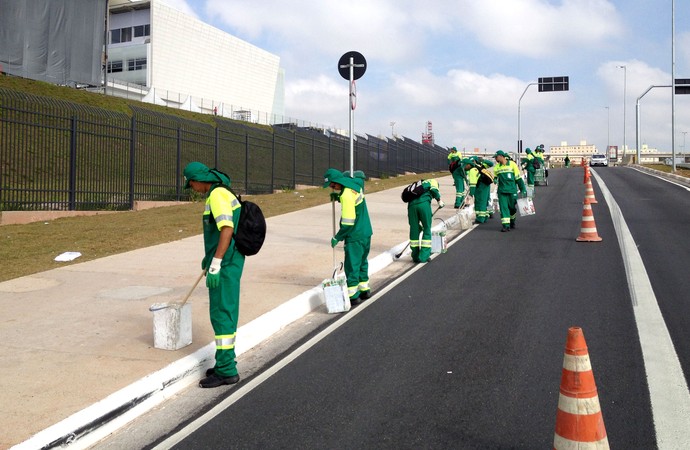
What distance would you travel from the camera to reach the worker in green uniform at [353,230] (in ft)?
25.6

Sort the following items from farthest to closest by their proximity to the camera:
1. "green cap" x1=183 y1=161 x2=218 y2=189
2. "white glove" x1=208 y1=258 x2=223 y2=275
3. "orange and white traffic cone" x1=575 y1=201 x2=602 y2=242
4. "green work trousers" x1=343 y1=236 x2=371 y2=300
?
"orange and white traffic cone" x1=575 y1=201 x2=602 y2=242 < "green work trousers" x1=343 y1=236 x2=371 y2=300 < "green cap" x1=183 y1=161 x2=218 y2=189 < "white glove" x1=208 y1=258 x2=223 y2=275

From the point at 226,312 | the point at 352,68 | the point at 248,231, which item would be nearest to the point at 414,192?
the point at 352,68

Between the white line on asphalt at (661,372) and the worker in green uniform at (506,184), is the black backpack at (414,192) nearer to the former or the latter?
the white line on asphalt at (661,372)

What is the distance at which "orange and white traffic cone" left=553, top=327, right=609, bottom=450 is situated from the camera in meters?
3.34

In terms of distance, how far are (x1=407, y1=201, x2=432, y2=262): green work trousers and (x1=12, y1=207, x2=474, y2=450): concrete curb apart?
13.4 ft

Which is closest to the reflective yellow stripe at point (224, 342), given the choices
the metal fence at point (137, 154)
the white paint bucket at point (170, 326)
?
the white paint bucket at point (170, 326)

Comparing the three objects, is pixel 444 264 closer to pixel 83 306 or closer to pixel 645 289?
pixel 645 289

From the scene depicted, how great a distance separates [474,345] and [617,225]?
10474mm

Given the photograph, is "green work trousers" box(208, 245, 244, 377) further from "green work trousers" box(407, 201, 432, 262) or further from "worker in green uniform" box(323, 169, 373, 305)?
"green work trousers" box(407, 201, 432, 262)

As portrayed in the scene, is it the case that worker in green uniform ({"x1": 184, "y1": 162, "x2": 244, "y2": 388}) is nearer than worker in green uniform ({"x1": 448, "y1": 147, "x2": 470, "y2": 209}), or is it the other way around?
worker in green uniform ({"x1": 184, "y1": 162, "x2": 244, "y2": 388})

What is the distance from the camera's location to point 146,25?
2581 inches

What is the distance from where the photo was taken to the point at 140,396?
4.80 meters

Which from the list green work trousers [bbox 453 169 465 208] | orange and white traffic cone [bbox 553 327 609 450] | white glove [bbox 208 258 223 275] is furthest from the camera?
green work trousers [bbox 453 169 465 208]

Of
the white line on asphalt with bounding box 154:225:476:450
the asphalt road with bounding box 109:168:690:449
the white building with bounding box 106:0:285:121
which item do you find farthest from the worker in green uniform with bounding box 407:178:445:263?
the white building with bounding box 106:0:285:121
